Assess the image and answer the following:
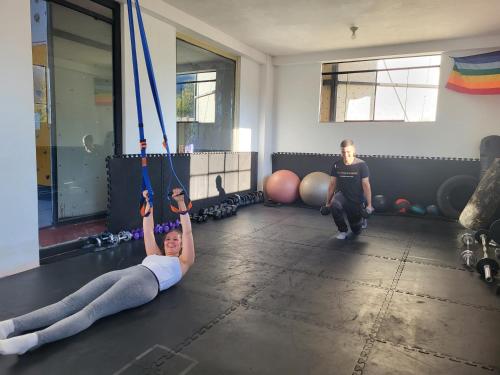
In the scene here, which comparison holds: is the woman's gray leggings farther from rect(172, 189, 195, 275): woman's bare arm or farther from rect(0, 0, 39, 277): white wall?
rect(0, 0, 39, 277): white wall

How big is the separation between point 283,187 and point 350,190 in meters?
2.52

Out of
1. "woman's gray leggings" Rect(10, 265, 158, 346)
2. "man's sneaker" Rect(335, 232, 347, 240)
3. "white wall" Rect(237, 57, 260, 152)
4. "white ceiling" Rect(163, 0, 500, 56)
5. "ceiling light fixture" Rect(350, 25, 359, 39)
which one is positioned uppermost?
"white ceiling" Rect(163, 0, 500, 56)

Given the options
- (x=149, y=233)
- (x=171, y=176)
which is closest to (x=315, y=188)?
(x=171, y=176)

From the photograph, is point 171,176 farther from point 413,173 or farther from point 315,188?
point 413,173

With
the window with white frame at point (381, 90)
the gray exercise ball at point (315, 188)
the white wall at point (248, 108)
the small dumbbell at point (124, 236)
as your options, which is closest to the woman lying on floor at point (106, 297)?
the small dumbbell at point (124, 236)

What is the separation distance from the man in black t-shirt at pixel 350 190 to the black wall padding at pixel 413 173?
242 centimetres

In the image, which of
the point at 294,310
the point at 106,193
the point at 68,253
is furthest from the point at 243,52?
the point at 294,310

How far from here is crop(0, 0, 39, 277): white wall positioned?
3.20m

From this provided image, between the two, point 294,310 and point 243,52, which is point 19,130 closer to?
point 294,310

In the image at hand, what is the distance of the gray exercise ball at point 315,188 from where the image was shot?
6875 mm

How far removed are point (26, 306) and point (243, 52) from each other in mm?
5622

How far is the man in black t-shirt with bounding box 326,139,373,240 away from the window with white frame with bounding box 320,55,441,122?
284cm

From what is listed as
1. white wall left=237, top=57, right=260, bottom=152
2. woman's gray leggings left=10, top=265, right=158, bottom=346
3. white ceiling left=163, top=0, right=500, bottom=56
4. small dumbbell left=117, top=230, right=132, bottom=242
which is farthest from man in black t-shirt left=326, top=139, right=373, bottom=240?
white wall left=237, top=57, right=260, bottom=152

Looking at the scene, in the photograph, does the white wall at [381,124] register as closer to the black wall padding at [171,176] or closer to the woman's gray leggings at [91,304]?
the black wall padding at [171,176]
